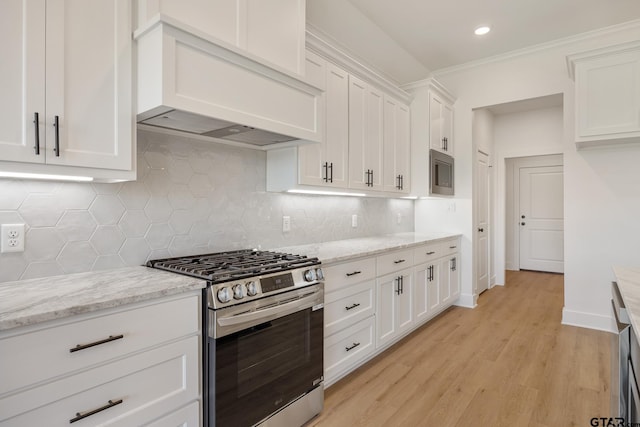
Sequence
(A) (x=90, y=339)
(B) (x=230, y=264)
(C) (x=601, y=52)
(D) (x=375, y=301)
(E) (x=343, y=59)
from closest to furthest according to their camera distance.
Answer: (A) (x=90, y=339)
(B) (x=230, y=264)
(D) (x=375, y=301)
(E) (x=343, y=59)
(C) (x=601, y=52)

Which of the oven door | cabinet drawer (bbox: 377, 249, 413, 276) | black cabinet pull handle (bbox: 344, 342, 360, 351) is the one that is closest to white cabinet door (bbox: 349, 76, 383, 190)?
cabinet drawer (bbox: 377, 249, 413, 276)

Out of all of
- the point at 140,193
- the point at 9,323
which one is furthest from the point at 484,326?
the point at 9,323

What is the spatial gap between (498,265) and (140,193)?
5.40m

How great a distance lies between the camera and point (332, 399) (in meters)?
2.26

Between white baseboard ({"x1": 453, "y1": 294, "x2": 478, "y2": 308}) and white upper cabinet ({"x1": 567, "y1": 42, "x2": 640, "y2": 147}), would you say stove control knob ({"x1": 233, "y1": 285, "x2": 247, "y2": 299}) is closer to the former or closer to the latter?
white upper cabinet ({"x1": 567, "y1": 42, "x2": 640, "y2": 147})

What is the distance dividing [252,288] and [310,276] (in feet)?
1.37

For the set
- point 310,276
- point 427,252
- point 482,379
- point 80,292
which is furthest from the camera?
point 427,252

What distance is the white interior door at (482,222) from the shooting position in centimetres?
483

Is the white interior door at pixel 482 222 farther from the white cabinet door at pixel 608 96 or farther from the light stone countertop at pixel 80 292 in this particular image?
the light stone countertop at pixel 80 292

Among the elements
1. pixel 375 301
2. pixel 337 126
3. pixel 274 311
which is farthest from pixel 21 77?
pixel 375 301

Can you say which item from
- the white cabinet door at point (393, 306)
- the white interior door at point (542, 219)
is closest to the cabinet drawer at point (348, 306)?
the white cabinet door at point (393, 306)

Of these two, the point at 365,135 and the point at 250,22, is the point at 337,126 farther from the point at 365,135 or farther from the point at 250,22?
the point at 250,22

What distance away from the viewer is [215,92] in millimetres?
1688

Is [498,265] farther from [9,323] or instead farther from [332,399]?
[9,323]
